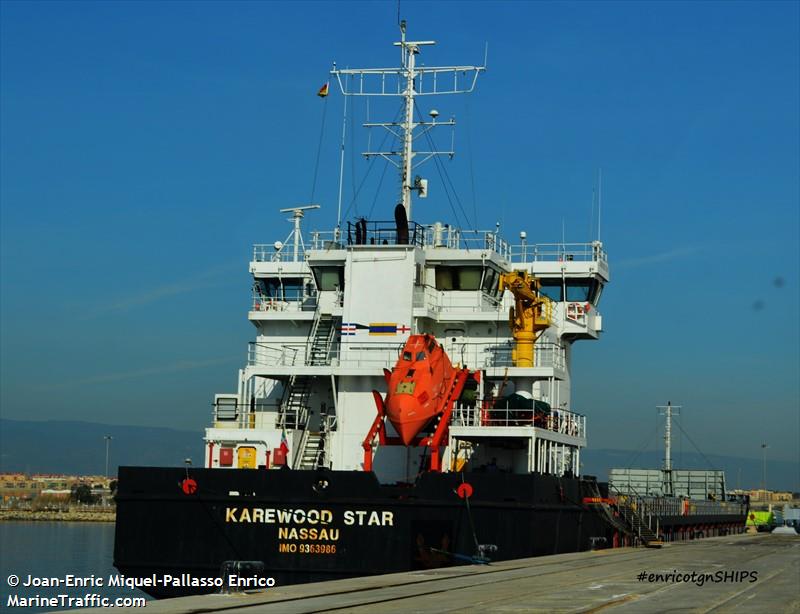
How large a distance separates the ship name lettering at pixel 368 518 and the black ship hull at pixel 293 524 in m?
0.02

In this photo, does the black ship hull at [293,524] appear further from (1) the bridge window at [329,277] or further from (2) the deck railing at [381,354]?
(1) the bridge window at [329,277]

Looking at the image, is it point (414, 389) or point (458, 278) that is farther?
point (458, 278)

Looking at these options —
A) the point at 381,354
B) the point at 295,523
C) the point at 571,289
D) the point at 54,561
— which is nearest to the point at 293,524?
the point at 295,523

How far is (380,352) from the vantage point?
27.4 meters

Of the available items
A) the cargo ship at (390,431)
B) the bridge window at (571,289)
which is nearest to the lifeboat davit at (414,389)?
the cargo ship at (390,431)

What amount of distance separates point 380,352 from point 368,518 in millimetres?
5436

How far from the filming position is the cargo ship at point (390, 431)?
2288 cm

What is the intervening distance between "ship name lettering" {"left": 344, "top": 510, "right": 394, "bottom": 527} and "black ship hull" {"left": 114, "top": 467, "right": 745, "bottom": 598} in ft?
0.06

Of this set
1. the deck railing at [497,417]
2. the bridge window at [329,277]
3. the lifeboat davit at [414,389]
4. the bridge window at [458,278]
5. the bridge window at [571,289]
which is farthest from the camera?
the bridge window at [571,289]

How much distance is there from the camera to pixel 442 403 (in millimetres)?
25188

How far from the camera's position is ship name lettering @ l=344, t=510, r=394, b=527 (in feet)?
74.8

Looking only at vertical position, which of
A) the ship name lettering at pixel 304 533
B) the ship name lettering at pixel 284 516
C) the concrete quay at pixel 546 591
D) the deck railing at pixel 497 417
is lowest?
the concrete quay at pixel 546 591

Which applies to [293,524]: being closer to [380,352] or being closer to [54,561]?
[380,352]

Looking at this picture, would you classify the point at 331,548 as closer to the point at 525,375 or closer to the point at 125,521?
the point at 125,521
